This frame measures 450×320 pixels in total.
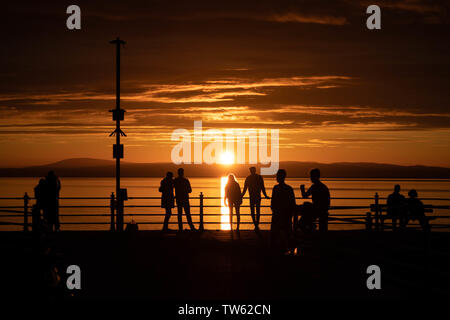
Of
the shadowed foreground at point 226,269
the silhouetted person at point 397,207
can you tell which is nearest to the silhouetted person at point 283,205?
the shadowed foreground at point 226,269

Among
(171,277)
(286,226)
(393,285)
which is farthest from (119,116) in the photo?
(393,285)

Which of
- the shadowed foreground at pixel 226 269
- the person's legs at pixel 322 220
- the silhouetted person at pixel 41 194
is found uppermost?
the silhouetted person at pixel 41 194

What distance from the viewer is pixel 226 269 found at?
12.4 m

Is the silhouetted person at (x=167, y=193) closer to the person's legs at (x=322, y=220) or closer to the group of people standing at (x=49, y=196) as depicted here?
the group of people standing at (x=49, y=196)

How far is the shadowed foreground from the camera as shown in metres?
9.45

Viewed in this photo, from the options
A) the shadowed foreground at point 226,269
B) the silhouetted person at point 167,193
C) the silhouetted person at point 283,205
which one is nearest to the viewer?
the shadowed foreground at point 226,269

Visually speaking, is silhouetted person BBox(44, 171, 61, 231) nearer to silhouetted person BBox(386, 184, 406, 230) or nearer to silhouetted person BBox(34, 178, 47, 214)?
silhouetted person BBox(34, 178, 47, 214)

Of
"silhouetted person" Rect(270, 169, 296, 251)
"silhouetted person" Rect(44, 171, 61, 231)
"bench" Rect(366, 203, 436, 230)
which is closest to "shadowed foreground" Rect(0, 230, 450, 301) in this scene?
"bench" Rect(366, 203, 436, 230)

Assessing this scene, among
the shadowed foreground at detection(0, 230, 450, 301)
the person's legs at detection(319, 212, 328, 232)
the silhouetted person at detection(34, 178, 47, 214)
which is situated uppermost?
the silhouetted person at detection(34, 178, 47, 214)

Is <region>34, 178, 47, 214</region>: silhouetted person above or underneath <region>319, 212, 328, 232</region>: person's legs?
above

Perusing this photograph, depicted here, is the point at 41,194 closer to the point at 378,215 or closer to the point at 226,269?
the point at 226,269

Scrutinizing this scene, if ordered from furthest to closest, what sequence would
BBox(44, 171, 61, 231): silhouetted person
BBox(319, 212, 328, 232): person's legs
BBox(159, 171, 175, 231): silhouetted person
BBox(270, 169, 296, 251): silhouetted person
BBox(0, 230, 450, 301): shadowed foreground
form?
BBox(159, 171, 175, 231): silhouetted person, BBox(44, 171, 61, 231): silhouetted person, BBox(270, 169, 296, 251): silhouetted person, BBox(319, 212, 328, 232): person's legs, BBox(0, 230, 450, 301): shadowed foreground

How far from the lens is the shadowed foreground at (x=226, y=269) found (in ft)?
31.0
